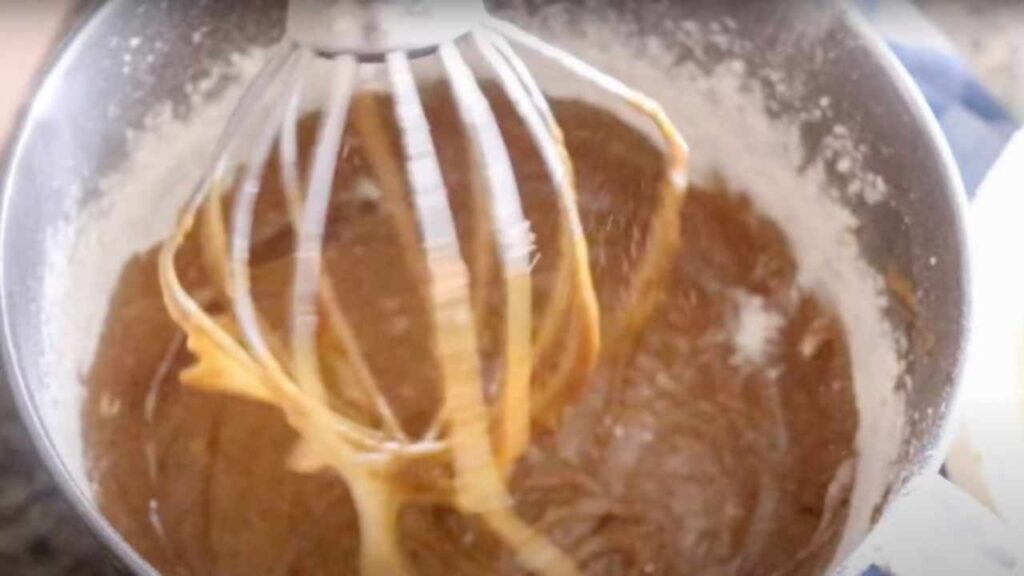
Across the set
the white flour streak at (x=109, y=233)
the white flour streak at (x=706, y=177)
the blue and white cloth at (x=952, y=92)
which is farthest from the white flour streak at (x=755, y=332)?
the white flour streak at (x=109, y=233)

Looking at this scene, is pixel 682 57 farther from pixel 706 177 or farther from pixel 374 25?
pixel 374 25

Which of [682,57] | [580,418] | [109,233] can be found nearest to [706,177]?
[682,57]

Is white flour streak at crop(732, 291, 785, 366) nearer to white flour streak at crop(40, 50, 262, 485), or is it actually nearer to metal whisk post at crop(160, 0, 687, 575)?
metal whisk post at crop(160, 0, 687, 575)

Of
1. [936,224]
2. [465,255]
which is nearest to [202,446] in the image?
[465,255]

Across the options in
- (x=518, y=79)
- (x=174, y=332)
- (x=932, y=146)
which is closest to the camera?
(x=932, y=146)

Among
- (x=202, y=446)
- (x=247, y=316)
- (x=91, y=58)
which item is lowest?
(x=202, y=446)

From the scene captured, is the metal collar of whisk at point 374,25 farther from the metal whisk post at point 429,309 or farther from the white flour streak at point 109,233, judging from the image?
the white flour streak at point 109,233

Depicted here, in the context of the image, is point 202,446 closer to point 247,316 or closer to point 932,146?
point 247,316
